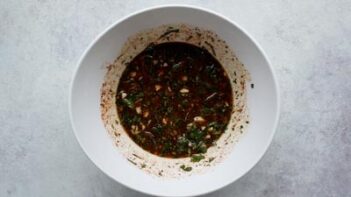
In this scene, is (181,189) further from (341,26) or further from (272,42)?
(341,26)

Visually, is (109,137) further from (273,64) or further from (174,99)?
(273,64)

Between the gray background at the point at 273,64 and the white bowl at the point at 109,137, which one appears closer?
the white bowl at the point at 109,137

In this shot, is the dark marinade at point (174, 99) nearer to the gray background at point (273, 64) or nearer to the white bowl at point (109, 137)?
the white bowl at point (109, 137)

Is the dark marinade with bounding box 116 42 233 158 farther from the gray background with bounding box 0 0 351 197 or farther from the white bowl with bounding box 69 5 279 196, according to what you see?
the gray background with bounding box 0 0 351 197

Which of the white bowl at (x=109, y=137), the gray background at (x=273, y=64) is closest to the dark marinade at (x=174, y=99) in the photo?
the white bowl at (x=109, y=137)

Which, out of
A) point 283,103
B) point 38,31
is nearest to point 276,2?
point 283,103

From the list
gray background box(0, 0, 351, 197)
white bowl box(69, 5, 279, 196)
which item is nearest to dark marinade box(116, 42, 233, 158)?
white bowl box(69, 5, 279, 196)

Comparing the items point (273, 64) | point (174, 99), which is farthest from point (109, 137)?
point (273, 64)
